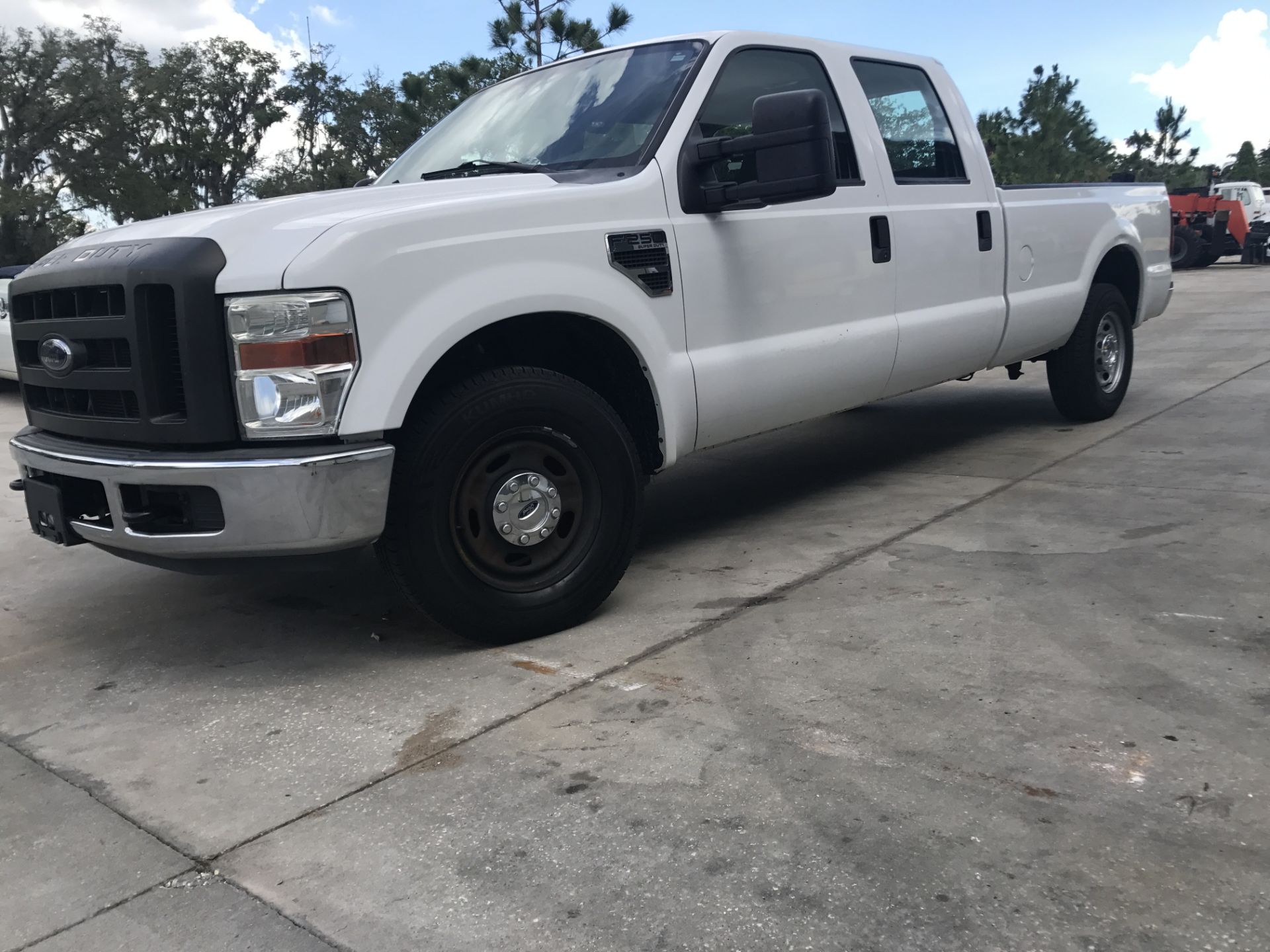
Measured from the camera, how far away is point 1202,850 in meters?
2.30

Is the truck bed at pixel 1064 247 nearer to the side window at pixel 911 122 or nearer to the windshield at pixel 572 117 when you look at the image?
the side window at pixel 911 122

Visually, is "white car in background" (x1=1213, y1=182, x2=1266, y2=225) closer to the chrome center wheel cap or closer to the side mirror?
the side mirror

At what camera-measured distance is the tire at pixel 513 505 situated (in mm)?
3377

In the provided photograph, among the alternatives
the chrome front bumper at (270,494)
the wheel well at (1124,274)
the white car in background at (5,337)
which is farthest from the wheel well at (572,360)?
the white car in background at (5,337)

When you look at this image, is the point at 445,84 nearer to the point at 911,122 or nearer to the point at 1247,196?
the point at 1247,196

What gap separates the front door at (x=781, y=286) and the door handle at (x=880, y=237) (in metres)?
0.02

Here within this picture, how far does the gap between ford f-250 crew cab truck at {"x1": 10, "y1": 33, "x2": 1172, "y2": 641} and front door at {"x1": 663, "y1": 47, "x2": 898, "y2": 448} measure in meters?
0.01

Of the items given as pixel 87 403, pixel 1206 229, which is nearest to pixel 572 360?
pixel 87 403

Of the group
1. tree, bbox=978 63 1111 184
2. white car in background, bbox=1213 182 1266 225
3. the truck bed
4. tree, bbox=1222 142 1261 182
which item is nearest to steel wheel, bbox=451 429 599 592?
the truck bed

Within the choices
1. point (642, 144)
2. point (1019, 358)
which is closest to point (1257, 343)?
point (1019, 358)

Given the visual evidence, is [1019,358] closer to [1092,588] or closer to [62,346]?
[1092,588]

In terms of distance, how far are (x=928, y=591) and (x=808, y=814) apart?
162cm

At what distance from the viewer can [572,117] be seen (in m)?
4.38

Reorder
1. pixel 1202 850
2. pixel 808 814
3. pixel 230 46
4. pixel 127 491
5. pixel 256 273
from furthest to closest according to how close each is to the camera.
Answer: pixel 230 46
pixel 127 491
pixel 256 273
pixel 808 814
pixel 1202 850
